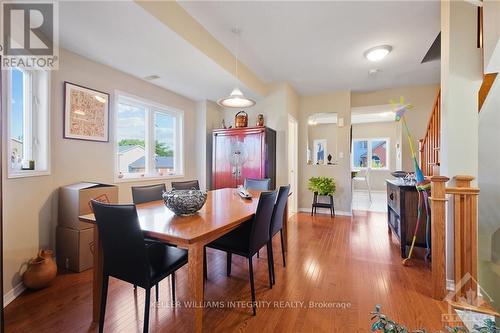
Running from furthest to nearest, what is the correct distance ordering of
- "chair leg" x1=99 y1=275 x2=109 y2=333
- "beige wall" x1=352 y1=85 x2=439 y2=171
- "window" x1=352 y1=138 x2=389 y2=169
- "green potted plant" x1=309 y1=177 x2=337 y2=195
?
"window" x1=352 y1=138 x2=389 y2=169 < "green potted plant" x1=309 y1=177 x2=337 y2=195 < "beige wall" x1=352 y1=85 x2=439 y2=171 < "chair leg" x1=99 y1=275 x2=109 y2=333

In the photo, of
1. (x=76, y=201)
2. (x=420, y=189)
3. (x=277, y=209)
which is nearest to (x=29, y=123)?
(x=76, y=201)

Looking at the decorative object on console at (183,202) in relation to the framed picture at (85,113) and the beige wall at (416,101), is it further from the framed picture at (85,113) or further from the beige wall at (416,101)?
the beige wall at (416,101)

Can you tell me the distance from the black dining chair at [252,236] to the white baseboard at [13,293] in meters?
1.65

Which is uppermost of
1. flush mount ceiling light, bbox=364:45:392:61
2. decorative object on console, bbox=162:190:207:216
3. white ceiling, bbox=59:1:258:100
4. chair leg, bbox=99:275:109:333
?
flush mount ceiling light, bbox=364:45:392:61

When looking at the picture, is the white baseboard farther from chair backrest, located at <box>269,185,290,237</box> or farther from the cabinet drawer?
the cabinet drawer

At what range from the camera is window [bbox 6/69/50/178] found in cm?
211

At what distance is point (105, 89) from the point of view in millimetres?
2992

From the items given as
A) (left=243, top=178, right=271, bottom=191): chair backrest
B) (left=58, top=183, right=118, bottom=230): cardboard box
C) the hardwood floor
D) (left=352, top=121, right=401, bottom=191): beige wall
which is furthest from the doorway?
(left=352, top=121, right=401, bottom=191): beige wall

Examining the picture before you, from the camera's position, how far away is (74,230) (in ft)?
7.58

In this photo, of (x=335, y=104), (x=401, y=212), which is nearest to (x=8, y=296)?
(x=401, y=212)

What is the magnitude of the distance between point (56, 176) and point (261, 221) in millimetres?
2325

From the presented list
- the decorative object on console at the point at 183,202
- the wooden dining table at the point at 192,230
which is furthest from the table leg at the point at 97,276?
the decorative object on console at the point at 183,202

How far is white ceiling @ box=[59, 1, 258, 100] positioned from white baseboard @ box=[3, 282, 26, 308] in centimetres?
236

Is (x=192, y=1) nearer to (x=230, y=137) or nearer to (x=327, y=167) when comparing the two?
(x=230, y=137)
